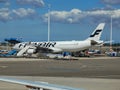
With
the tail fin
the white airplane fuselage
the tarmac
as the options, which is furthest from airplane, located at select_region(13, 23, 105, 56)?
the tarmac

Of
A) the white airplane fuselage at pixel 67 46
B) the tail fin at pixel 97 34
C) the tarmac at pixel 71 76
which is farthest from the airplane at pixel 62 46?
the tarmac at pixel 71 76

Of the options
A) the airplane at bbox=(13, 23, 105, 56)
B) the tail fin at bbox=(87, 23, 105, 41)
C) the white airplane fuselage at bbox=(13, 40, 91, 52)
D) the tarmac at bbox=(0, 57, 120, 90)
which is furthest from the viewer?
the tail fin at bbox=(87, 23, 105, 41)

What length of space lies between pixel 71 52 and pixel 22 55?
13.5 meters

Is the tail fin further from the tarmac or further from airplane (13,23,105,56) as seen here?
the tarmac

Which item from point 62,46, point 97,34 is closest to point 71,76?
point 62,46

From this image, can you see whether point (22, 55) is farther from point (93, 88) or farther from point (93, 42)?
point (93, 88)

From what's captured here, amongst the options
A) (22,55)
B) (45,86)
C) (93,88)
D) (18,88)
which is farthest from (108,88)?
(22,55)

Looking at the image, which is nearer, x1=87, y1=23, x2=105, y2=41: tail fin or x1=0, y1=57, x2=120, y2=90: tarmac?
x1=0, y1=57, x2=120, y2=90: tarmac

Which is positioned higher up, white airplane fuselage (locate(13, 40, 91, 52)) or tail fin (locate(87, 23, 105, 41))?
tail fin (locate(87, 23, 105, 41))

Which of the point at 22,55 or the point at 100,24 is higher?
the point at 100,24

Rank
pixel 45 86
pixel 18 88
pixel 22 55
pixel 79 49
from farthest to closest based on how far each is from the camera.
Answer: pixel 79 49 < pixel 22 55 < pixel 18 88 < pixel 45 86

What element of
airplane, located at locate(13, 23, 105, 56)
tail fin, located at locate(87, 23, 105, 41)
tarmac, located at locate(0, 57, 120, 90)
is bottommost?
tarmac, located at locate(0, 57, 120, 90)

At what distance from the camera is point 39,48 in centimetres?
9412

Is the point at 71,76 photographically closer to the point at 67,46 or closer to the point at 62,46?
the point at 67,46
